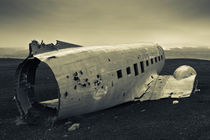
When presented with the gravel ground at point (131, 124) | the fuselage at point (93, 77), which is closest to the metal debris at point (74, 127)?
the gravel ground at point (131, 124)

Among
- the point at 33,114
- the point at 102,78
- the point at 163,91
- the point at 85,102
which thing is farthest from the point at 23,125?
the point at 163,91

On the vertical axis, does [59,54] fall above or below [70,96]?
above

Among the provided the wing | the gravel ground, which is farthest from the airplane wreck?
the gravel ground

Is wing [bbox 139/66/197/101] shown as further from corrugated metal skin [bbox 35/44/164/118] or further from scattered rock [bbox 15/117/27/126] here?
scattered rock [bbox 15/117/27/126]

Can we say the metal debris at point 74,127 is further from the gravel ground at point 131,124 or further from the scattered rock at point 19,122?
the scattered rock at point 19,122

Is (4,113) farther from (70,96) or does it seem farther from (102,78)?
(102,78)

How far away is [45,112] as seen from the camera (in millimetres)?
11680

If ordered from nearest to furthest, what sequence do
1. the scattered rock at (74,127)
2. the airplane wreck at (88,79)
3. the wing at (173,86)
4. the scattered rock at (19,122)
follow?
the airplane wreck at (88,79) < the scattered rock at (74,127) < the scattered rock at (19,122) < the wing at (173,86)

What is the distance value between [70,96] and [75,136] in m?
2.08

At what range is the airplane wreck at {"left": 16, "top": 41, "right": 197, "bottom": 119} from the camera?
9.30m

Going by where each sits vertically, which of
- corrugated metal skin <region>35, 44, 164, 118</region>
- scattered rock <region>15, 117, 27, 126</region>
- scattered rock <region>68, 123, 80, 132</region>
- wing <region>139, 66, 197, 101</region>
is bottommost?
scattered rock <region>15, 117, 27, 126</region>

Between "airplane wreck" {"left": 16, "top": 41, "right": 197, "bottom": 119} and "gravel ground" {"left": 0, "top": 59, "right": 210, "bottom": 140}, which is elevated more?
"airplane wreck" {"left": 16, "top": 41, "right": 197, "bottom": 119}

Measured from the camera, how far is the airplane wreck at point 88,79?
9.30 meters

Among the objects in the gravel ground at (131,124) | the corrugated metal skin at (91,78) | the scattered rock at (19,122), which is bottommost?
the gravel ground at (131,124)
